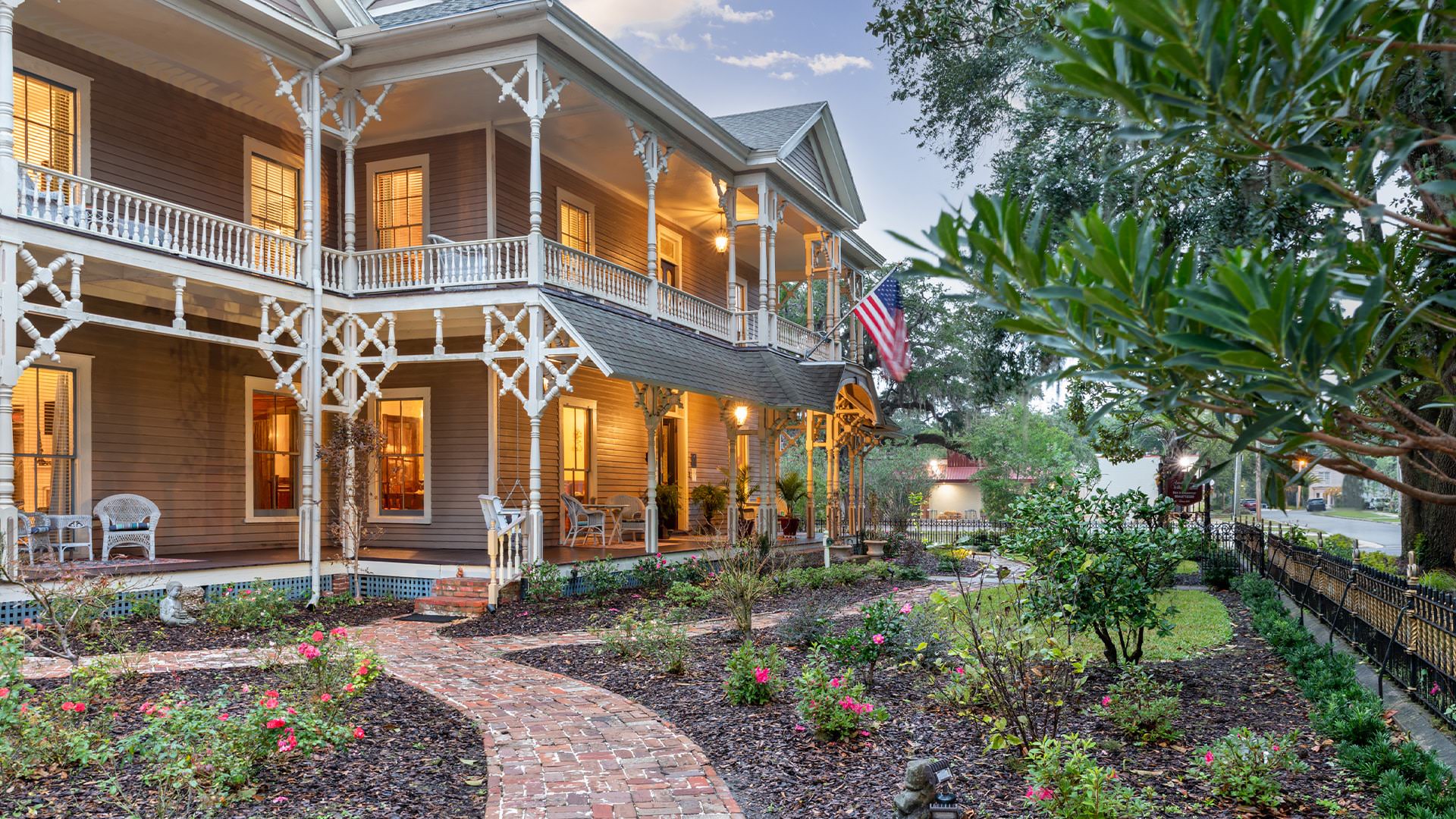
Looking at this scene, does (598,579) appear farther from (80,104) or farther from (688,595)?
(80,104)

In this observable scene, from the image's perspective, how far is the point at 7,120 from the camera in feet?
31.0

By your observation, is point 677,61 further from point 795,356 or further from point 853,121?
point 795,356

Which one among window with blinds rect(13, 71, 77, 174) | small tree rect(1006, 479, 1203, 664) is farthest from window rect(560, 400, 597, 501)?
small tree rect(1006, 479, 1203, 664)

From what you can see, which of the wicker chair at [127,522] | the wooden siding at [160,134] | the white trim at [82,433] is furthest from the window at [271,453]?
the wooden siding at [160,134]

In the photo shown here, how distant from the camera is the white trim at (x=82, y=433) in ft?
38.4

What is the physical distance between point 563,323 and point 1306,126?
1059cm

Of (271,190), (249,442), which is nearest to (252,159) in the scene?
(271,190)

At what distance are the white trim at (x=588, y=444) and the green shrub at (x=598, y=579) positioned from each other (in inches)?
129

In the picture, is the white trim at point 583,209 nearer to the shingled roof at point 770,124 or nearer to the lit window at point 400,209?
the lit window at point 400,209

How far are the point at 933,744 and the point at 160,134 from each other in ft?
39.3

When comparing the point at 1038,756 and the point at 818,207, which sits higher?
the point at 818,207

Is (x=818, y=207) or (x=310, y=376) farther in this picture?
(x=818, y=207)

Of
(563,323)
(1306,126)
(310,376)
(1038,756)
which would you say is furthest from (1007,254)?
(310,376)

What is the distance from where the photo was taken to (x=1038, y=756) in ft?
15.3
